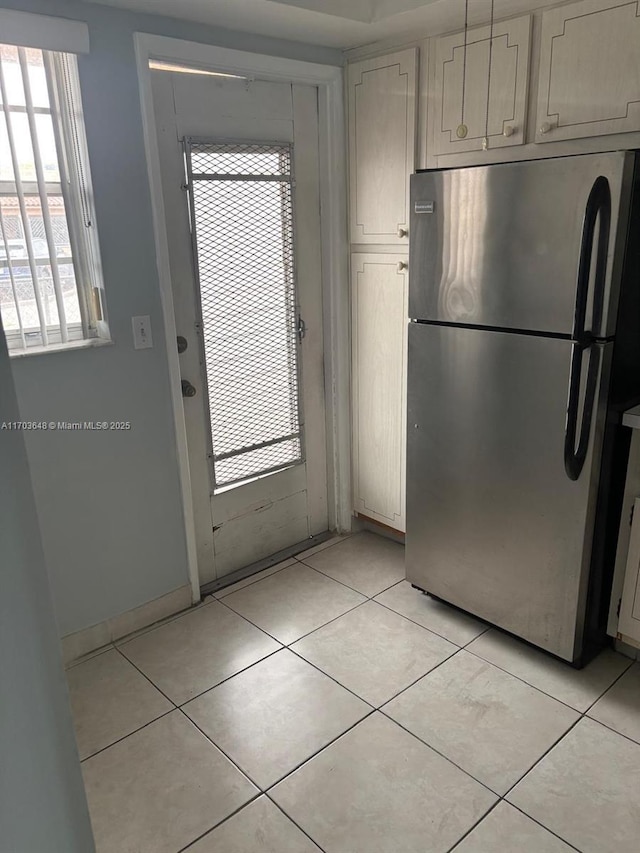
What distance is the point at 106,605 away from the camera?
2363 millimetres

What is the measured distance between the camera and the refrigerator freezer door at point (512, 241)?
5.72ft

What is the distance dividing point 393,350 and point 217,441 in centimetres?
84

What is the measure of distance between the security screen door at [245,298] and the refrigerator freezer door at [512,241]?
666mm

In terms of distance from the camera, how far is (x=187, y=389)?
249 cm

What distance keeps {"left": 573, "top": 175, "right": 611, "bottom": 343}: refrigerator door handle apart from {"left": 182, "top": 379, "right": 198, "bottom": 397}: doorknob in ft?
4.63

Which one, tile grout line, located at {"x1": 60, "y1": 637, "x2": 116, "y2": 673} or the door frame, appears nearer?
the door frame

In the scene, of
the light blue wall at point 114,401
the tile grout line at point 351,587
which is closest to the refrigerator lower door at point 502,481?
the tile grout line at point 351,587

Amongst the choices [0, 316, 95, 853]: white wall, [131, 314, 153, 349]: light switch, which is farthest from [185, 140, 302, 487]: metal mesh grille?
[0, 316, 95, 853]: white wall

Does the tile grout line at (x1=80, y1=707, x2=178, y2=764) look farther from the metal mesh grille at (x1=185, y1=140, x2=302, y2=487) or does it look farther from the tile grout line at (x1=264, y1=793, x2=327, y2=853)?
the metal mesh grille at (x1=185, y1=140, x2=302, y2=487)

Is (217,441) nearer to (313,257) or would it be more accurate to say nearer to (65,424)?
(65,424)

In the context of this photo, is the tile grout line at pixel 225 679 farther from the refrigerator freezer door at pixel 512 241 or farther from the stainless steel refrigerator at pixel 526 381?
the refrigerator freezer door at pixel 512 241

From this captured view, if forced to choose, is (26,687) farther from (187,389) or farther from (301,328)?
(301,328)

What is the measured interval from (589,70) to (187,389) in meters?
1.71

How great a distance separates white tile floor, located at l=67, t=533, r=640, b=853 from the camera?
5.36 feet
